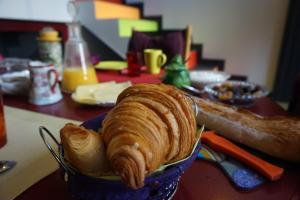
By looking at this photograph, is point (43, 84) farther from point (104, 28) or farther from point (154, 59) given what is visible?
point (104, 28)

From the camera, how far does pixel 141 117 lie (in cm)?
28

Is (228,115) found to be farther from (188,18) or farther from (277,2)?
(188,18)

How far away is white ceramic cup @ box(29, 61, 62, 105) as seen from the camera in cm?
71

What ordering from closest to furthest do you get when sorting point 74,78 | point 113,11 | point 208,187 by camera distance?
point 208,187
point 74,78
point 113,11

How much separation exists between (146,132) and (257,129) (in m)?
0.28

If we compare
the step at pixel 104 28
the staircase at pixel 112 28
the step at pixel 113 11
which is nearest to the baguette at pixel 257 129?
the staircase at pixel 112 28

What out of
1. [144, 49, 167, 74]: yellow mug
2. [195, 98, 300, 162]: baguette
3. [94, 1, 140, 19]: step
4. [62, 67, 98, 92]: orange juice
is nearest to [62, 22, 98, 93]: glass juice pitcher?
[62, 67, 98, 92]: orange juice

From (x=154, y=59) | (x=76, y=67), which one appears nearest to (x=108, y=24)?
(x=154, y=59)

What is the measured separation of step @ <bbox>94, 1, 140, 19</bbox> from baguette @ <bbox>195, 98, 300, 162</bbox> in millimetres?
2428

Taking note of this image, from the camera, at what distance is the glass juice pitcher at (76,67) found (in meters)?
0.85

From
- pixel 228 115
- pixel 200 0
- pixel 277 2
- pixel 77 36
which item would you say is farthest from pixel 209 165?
pixel 200 0

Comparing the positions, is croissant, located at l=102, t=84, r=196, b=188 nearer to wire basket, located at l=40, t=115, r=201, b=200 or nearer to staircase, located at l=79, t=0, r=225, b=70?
wire basket, located at l=40, t=115, r=201, b=200

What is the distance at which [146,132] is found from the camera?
0.90 ft

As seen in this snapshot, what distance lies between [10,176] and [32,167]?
0.04 m
